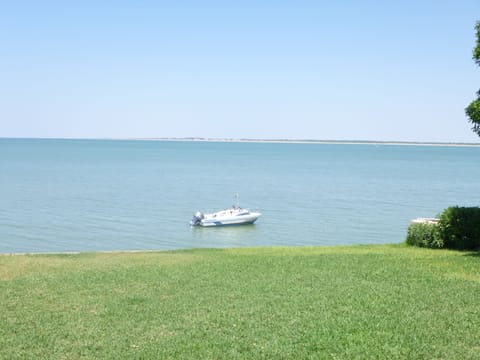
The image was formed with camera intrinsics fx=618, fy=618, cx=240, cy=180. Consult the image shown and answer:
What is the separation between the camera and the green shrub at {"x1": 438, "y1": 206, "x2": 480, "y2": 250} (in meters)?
18.5

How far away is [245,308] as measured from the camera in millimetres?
10750

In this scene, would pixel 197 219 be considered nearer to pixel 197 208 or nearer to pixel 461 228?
pixel 197 208

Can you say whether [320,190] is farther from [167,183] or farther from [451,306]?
[451,306]

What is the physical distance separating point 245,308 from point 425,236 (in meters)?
10.8

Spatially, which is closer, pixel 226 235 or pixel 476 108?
pixel 476 108

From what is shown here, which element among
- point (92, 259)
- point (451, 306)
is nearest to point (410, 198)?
point (92, 259)

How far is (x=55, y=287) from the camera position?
1295 cm

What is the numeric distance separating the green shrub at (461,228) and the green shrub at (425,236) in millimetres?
279

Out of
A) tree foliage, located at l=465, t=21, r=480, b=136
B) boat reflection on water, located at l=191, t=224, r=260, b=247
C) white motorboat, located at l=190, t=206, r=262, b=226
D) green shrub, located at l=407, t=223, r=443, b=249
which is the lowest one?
boat reflection on water, located at l=191, t=224, r=260, b=247

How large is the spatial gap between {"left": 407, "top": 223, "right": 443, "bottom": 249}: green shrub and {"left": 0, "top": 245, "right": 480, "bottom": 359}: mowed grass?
103 inches

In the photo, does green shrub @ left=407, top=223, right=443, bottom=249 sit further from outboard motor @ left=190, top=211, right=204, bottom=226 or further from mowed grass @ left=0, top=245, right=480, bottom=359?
outboard motor @ left=190, top=211, right=204, bottom=226

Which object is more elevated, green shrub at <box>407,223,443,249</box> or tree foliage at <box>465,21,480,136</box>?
tree foliage at <box>465,21,480,136</box>

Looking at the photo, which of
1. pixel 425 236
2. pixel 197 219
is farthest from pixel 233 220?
pixel 425 236

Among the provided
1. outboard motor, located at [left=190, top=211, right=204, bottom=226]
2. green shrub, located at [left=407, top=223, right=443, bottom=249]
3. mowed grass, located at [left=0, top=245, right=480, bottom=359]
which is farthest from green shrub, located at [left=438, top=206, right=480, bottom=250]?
outboard motor, located at [left=190, top=211, right=204, bottom=226]
